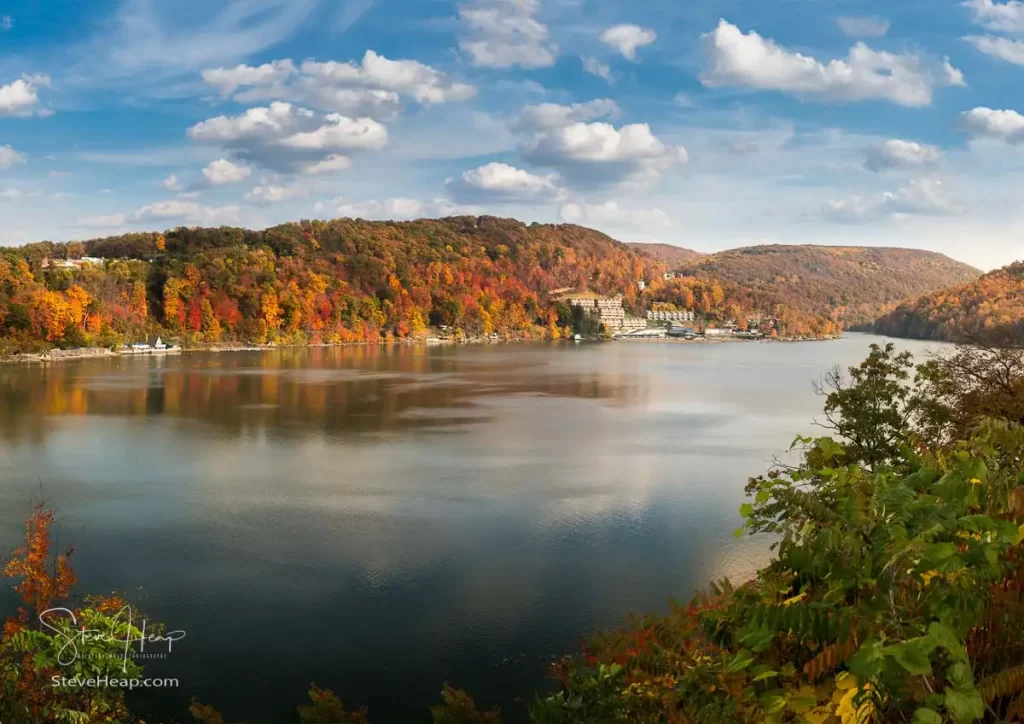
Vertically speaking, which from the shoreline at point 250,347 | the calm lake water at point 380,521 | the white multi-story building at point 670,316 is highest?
the white multi-story building at point 670,316

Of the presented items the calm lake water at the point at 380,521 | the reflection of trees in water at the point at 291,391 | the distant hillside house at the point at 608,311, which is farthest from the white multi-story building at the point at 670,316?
the calm lake water at the point at 380,521

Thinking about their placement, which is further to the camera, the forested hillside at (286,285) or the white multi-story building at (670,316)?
the white multi-story building at (670,316)

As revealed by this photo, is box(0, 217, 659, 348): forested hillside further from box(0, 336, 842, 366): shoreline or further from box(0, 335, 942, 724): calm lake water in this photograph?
box(0, 335, 942, 724): calm lake water

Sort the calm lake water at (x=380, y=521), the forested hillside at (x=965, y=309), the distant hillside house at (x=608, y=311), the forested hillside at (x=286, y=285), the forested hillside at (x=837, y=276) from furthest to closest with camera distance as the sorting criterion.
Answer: the forested hillside at (x=837, y=276) → the distant hillside house at (x=608, y=311) → the forested hillside at (x=965, y=309) → the forested hillside at (x=286, y=285) → the calm lake water at (x=380, y=521)

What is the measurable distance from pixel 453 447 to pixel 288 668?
1124cm

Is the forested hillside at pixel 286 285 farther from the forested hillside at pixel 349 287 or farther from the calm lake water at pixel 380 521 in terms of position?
the calm lake water at pixel 380 521

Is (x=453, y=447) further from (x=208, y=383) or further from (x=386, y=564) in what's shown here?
(x=208, y=383)

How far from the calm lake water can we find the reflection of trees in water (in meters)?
0.23

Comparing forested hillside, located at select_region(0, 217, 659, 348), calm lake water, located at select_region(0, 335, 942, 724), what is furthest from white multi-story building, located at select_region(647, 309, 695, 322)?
calm lake water, located at select_region(0, 335, 942, 724)

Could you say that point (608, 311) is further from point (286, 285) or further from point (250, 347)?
point (250, 347)

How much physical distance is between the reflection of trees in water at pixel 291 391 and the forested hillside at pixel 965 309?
35757 millimetres

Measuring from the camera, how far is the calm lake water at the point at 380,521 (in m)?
7.31

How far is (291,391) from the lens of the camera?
29422 millimetres

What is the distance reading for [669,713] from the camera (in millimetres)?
3150
